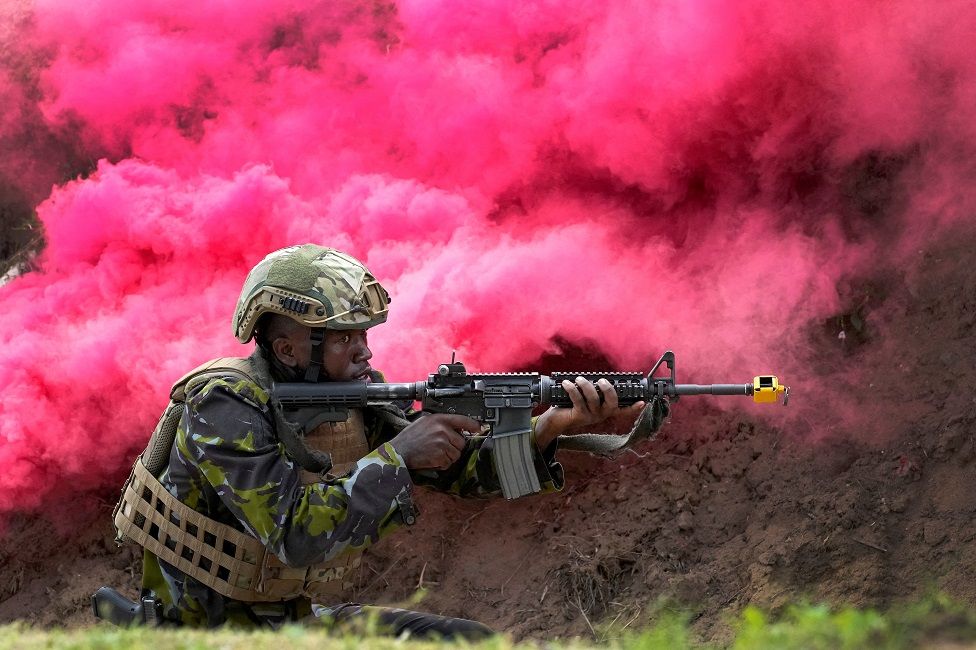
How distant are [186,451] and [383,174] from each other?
13.0ft

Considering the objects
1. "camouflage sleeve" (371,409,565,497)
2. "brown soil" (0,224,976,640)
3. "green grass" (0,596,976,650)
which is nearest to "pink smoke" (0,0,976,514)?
"brown soil" (0,224,976,640)

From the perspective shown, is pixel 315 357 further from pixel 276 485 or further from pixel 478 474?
pixel 478 474

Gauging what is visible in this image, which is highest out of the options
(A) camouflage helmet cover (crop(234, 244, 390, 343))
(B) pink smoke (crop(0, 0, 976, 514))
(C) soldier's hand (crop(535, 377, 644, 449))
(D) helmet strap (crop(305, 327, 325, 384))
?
(B) pink smoke (crop(0, 0, 976, 514))

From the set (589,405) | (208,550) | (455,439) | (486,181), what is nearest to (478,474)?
(455,439)

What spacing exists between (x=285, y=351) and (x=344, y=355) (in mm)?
255

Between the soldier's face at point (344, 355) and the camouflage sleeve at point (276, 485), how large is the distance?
1.24 feet

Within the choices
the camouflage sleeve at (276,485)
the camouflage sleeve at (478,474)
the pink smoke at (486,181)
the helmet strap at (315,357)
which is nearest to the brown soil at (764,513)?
the pink smoke at (486,181)

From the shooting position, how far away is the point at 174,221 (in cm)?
808

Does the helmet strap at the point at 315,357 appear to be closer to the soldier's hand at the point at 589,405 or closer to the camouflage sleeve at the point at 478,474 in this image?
the camouflage sleeve at the point at 478,474

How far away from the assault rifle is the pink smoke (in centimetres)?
213

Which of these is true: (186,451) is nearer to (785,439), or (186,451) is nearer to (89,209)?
(785,439)

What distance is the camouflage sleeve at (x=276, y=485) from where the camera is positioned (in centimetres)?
450

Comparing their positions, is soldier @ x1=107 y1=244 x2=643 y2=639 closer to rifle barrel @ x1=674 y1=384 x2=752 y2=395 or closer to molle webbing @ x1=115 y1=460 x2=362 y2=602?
molle webbing @ x1=115 y1=460 x2=362 y2=602

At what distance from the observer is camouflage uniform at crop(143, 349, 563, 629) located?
4508 mm
